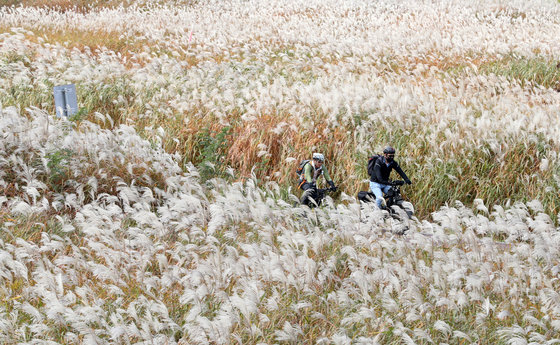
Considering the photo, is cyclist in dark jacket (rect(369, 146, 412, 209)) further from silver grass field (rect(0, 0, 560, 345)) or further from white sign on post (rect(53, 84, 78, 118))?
white sign on post (rect(53, 84, 78, 118))

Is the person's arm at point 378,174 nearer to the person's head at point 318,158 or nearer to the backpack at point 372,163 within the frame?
the backpack at point 372,163

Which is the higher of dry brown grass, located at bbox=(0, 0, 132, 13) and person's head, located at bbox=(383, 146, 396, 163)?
dry brown grass, located at bbox=(0, 0, 132, 13)

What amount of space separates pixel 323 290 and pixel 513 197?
13.4 feet

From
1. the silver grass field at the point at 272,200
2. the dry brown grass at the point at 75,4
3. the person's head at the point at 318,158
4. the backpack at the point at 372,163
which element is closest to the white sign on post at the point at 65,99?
the silver grass field at the point at 272,200

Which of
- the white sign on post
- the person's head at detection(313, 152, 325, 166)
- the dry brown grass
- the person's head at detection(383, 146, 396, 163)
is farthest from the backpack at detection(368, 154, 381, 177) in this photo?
the dry brown grass

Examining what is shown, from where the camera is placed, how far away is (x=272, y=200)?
6.28m

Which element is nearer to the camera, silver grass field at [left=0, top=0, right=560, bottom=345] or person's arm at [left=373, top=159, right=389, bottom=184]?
silver grass field at [left=0, top=0, right=560, bottom=345]

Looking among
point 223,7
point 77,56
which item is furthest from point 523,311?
point 223,7

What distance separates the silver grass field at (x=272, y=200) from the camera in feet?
15.3

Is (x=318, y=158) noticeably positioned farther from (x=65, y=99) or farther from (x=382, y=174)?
(x=65, y=99)

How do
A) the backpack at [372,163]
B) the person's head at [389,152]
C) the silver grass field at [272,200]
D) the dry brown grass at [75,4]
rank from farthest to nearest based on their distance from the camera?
the dry brown grass at [75,4]
the backpack at [372,163]
the person's head at [389,152]
the silver grass field at [272,200]

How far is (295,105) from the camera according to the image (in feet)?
31.3

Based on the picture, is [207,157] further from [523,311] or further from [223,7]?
[223,7]

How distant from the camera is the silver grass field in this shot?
4648mm
